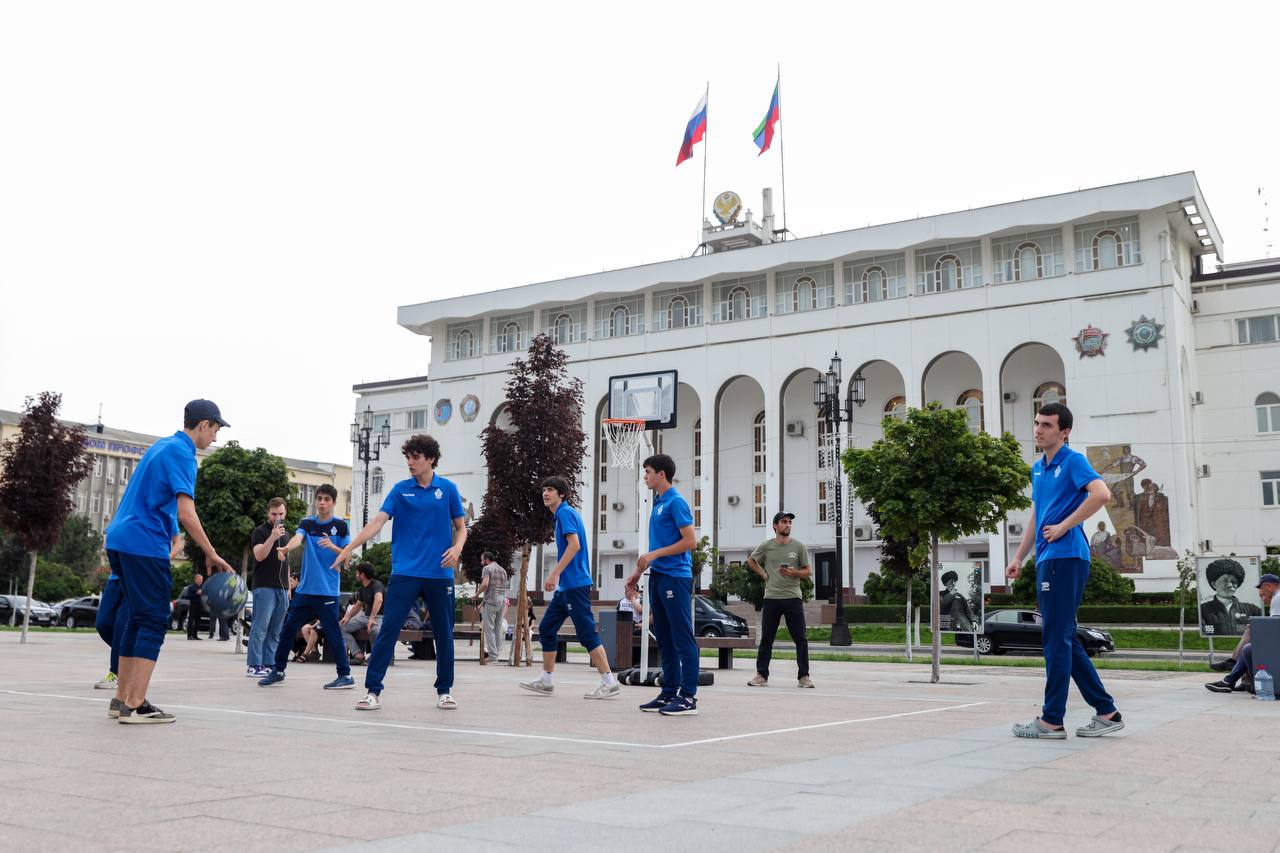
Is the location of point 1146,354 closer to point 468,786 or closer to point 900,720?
point 900,720

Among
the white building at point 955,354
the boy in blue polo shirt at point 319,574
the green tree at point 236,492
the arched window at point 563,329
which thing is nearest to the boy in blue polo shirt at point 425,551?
the boy in blue polo shirt at point 319,574

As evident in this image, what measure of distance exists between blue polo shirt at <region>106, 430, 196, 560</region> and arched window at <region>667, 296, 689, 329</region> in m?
52.7

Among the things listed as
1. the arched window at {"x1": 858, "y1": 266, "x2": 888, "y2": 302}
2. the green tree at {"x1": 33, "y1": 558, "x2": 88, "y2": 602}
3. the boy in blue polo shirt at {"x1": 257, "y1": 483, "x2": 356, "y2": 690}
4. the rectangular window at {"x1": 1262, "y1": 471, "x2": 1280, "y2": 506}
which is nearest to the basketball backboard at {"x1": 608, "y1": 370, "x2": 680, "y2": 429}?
the arched window at {"x1": 858, "y1": 266, "x2": 888, "y2": 302}

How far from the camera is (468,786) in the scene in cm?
418

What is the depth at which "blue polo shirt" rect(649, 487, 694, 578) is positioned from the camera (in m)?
8.31

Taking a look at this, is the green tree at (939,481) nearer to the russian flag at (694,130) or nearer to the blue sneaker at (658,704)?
the blue sneaker at (658,704)

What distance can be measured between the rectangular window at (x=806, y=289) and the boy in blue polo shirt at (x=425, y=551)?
155 ft

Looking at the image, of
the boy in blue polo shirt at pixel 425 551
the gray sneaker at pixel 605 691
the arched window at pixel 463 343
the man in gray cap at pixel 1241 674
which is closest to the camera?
the boy in blue polo shirt at pixel 425 551

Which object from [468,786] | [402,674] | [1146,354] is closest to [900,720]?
[468,786]

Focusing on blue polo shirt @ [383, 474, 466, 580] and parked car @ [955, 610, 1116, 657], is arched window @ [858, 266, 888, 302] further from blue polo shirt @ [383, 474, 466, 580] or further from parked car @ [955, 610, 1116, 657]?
blue polo shirt @ [383, 474, 466, 580]

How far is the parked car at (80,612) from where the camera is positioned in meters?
38.3

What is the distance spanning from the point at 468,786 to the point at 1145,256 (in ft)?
156

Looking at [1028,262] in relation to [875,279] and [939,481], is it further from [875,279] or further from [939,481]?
[939,481]

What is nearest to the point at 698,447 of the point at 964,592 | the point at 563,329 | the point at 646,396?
the point at 646,396
